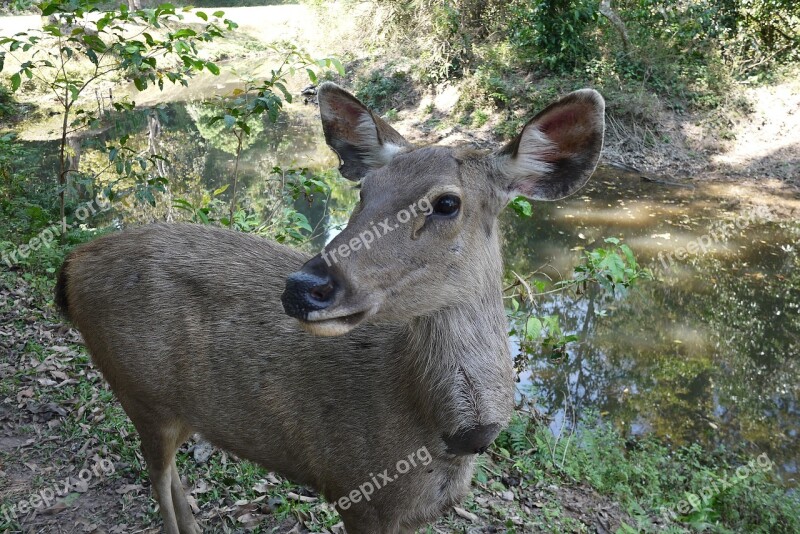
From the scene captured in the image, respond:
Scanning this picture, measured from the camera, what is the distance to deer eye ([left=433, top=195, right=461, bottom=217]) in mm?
2709

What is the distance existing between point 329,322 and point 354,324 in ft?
0.39

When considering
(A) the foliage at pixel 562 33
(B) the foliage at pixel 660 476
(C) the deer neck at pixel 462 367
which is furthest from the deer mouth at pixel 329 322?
(A) the foliage at pixel 562 33

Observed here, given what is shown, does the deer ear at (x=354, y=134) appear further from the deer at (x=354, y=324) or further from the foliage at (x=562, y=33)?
the foliage at (x=562, y=33)

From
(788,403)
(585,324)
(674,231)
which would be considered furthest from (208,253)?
(674,231)

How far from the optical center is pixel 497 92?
16688 millimetres

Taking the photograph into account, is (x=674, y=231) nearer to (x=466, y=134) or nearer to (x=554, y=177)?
(x=466, y=134)

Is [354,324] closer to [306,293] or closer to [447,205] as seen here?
[306,293]

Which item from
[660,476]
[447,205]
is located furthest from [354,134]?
[660,476]

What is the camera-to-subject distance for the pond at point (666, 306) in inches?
272

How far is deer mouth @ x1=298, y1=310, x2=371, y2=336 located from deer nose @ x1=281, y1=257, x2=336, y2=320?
0.02 metres

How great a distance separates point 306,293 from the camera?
7.55 ft

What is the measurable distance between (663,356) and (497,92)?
34.5ft

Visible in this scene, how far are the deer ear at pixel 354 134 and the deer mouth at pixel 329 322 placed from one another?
3.66 feet

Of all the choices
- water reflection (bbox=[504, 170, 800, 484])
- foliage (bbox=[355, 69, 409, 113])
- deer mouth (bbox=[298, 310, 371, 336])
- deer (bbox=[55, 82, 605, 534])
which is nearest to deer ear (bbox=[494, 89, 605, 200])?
deer (bbox=[55, 82, 605, 534])
